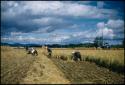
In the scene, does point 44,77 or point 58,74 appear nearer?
point 44,77

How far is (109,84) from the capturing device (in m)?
16.0

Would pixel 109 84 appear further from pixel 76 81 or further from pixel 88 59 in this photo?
pixel 88 59

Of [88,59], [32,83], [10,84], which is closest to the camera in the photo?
[10,84]

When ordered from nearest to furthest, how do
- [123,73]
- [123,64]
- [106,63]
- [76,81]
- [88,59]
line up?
[76,81], [123,73], [123,64], [106,63], [88,59]

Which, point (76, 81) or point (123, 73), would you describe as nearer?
point (76, 81)

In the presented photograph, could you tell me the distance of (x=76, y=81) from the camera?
16766 mm

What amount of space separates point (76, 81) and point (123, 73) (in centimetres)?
604

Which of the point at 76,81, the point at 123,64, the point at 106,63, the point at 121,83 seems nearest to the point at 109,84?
the point at 121,83

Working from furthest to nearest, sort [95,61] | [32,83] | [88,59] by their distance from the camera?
[88,59] < [95,61] < [32,83]

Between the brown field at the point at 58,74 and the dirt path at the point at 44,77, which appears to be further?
the brown field at the point at 58,74

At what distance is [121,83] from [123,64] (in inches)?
265

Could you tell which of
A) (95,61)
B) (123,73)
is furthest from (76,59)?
(123,73)

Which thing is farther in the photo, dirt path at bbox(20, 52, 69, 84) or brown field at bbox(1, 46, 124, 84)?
brown field at bbox(1, 46, 124, 84)

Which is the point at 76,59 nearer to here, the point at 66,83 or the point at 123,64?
the point at 123,64
